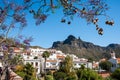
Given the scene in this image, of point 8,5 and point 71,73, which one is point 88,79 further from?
point 8,5

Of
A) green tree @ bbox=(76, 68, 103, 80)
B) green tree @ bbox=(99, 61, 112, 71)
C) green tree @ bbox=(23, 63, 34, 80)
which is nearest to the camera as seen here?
green tree @ bbox=(76, 68, 103, 80)

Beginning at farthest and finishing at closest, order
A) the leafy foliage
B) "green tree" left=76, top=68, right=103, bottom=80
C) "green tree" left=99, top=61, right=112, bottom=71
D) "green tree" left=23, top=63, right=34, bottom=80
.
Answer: "green tree" left=99, top=61, right=112, bottom=71, "green tree" left=23, top=63, right=34, bottom=80, the leafy foliage, "green tree" left=76, top=68, right=103, bottom=80

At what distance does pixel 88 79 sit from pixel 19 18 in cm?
3761

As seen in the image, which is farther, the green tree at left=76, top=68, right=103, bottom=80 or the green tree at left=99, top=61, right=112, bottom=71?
the green tree at left=99, top=61, right=112, bottom=71

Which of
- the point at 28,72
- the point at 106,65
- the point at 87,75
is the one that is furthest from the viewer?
the point at 106,65

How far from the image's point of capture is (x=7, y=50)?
16.5m

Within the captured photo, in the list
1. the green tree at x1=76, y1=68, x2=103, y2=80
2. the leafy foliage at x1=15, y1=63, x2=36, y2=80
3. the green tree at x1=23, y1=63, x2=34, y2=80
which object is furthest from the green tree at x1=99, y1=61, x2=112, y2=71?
the green tree at x1=23, y1=63, x2=34, y2=80

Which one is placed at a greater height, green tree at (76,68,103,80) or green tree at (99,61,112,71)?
green tree at (99,61,112,71)

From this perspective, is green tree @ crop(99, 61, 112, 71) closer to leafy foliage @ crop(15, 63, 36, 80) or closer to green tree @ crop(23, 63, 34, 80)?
leafy foliage @ crop(15, 63, 36, 80)

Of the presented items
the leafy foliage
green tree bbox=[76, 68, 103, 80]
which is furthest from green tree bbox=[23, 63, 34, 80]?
green tree bbox=[76, 68, 103, 80]

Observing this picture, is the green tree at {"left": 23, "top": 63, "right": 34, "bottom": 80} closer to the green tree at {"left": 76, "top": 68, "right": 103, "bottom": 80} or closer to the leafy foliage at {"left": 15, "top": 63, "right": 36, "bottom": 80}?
the leafy foliage at {"left": 15, "top": 63, "right": 36, "bottom": 80}

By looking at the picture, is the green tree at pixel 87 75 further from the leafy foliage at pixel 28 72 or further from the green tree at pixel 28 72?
the green tree at pixel 28 72

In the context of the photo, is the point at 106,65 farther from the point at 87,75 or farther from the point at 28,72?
the point at 28,72

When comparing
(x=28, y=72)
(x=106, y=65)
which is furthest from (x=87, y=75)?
(x=106, y=65)
